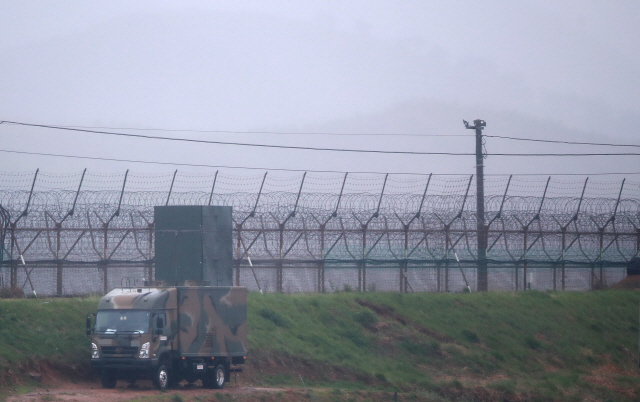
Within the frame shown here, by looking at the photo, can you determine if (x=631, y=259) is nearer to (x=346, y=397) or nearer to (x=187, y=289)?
(x=346, y=397)

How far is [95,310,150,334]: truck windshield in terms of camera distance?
16.9m

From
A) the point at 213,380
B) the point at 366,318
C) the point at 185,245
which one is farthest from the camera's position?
the point at 366,318

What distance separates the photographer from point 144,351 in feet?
55.0

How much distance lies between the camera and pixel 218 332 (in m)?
18.8

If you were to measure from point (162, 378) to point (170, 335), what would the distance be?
3.22 ft

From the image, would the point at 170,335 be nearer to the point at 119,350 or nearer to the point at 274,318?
the point at 119,350

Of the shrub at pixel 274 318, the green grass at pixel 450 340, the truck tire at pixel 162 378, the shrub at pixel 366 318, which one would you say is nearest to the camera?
the truck tire at pixel 162 378

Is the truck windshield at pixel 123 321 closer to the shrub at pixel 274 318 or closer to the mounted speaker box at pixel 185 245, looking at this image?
the mounted speaker box at pixel 185 245

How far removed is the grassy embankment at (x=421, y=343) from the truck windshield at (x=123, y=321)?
2014 millimetres

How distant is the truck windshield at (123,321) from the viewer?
16906 millimetres

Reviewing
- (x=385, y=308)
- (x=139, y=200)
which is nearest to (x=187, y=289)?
(x=139, y=200)

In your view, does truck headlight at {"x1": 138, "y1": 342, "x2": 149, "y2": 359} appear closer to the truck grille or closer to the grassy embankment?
the truck grille

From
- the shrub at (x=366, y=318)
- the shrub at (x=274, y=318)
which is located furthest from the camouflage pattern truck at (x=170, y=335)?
the shrub at (x=366, y=318)

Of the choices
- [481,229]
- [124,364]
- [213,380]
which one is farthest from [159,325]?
[481,229]
